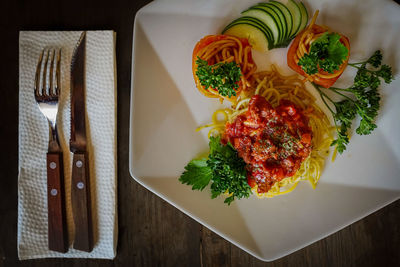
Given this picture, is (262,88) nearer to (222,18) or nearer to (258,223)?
(222,18)

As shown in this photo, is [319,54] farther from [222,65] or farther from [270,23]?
[222,65]

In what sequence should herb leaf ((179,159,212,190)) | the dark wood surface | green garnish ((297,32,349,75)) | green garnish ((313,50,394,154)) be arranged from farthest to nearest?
the dark wood surface → herb leaf ((179,159,212,190)) → green garnish ((313,50,394,154)) → green garnish ((297,32,349,75))

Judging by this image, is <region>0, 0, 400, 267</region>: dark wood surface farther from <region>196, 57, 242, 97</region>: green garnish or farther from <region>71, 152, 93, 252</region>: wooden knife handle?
<region>196, 57, 242, 97</region>: green garnish

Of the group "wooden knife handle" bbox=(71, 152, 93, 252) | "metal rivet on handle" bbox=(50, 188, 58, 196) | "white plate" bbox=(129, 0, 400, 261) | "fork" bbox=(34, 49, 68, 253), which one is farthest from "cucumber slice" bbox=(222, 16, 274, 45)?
"metal rivet on handle" bbox=(50, 188, 58, 196)

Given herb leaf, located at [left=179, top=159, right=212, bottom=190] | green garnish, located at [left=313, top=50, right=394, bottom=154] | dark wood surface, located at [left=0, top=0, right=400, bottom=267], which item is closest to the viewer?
green garnish, located at [left=313, top=50, right=394, bottom=154]

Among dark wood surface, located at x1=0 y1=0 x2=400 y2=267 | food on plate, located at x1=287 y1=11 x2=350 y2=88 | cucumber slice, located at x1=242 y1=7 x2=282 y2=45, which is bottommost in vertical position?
dark wood surface, located at x1=0 y1=0 x2=400 y2=267

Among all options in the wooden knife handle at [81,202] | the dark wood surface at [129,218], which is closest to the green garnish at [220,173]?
the dark wood surface at [129,218]
